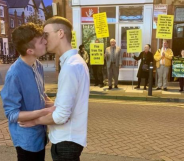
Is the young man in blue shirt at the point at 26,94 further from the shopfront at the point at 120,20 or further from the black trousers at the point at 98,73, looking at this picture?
the shopfront at the point at 120,20

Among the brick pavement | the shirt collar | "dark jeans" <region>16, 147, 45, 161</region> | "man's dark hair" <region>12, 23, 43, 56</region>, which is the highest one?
"man's dark hair" <region>12, 23, 43, 56</region>

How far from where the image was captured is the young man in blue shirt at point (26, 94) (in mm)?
1795

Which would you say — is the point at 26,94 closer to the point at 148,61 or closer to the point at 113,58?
the point at 113,58

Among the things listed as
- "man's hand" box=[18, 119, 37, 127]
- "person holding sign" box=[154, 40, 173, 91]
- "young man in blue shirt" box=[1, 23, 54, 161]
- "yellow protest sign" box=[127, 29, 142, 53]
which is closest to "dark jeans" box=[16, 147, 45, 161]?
"young man in blue shirt" box=[1, 23, 54, 161]

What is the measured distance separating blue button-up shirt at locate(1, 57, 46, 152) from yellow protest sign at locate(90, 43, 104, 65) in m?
8.23

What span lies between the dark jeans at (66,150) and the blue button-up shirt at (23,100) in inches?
8.7

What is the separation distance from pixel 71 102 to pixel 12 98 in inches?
18.2

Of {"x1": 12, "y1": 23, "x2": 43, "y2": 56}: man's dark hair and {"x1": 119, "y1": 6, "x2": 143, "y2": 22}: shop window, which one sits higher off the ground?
{"x1": 119, "y1": 6, "x2": 143, "y2": 22}: shop window

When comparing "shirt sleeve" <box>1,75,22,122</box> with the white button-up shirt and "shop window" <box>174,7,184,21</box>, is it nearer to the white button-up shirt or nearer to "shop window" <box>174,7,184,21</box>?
the white button-up shirt

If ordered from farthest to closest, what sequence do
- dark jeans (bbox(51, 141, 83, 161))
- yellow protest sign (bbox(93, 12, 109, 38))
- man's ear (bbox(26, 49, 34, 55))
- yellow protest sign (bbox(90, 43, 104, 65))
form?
yellow protest sign (bbox(90, 43, 104, 65))
yellow protest sign (bbox(93, 12, 109, 38))
man's ear (bbox(26, 49, 34, 55))
dark jeans (bbox(51, 141, 83, 161))

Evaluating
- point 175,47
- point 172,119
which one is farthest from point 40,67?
point 175,47

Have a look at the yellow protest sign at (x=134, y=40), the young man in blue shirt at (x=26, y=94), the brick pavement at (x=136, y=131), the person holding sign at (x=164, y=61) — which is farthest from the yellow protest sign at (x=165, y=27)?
the young man in blue shirt at (x=26, y=94)

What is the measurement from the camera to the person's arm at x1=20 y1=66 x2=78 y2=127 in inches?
64.5

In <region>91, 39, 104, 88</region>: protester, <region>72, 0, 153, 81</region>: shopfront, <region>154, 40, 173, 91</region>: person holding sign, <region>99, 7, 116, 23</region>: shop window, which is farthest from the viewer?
<region>99, 7, 116, 23</region>: shop window
